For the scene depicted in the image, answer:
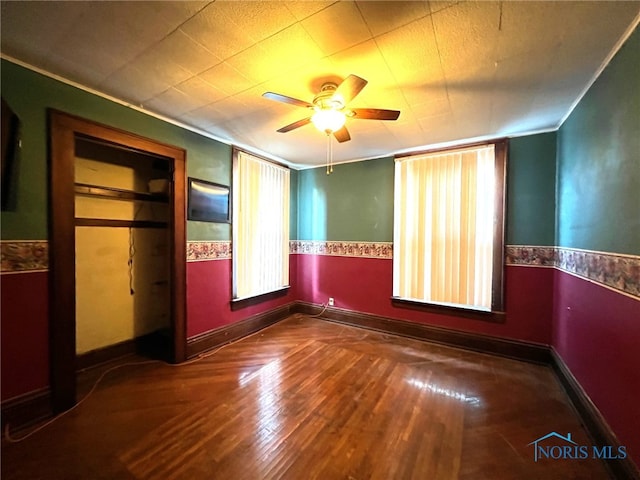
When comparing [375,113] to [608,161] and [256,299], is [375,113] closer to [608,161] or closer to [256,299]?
[608,161]

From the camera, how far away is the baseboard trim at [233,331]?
2.74 m

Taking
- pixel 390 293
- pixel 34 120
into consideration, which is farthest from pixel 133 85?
pixel 390 293

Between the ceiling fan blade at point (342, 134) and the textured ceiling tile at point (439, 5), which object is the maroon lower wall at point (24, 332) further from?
the textured ceiling tile at point (439, 5)

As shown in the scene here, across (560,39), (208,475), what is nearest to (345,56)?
(560,39)

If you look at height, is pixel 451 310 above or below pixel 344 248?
below

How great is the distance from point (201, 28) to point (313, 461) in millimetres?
2469

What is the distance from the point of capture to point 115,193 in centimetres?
267

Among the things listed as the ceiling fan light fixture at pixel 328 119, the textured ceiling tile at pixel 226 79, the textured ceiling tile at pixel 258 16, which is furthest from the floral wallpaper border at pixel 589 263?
the textured ceiling tile at pixel 226 79

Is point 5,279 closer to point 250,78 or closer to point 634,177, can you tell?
point 250,78

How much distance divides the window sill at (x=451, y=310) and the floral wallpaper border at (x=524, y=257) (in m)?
0.60

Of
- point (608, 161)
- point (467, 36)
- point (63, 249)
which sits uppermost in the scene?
point (467, 36)

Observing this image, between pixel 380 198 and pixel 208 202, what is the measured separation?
2211mm

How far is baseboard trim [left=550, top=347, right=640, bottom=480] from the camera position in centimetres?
132

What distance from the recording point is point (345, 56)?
1.54m
